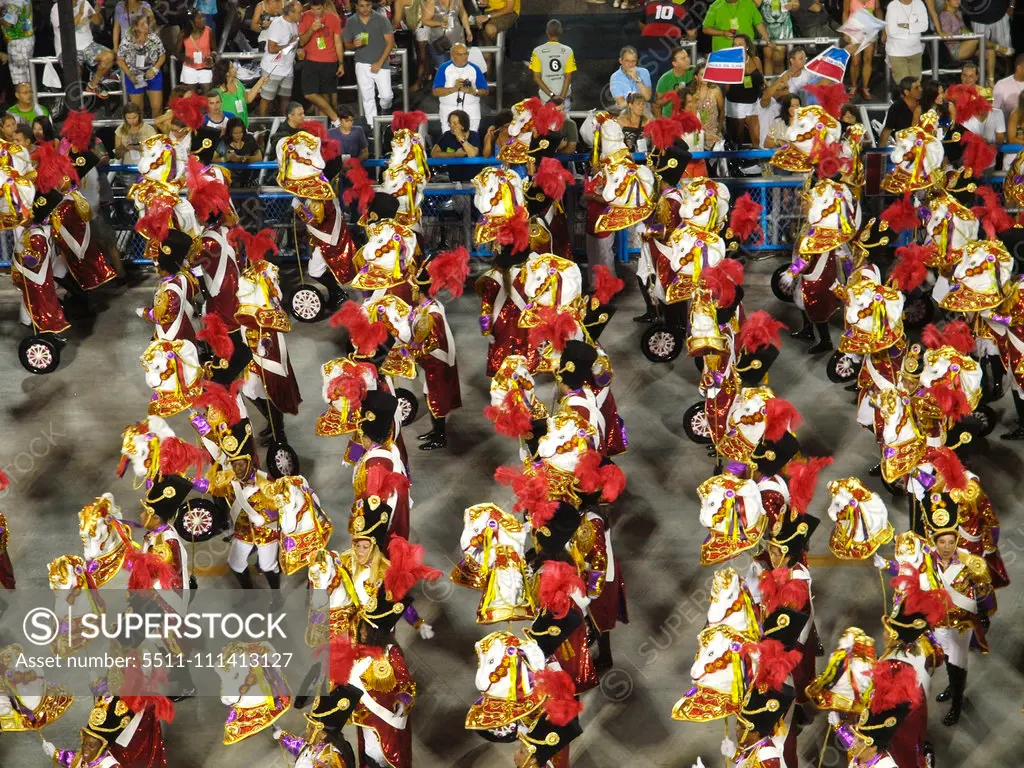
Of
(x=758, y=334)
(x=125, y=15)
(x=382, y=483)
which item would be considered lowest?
(x=382, y=483)

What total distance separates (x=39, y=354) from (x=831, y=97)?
6.93 metres

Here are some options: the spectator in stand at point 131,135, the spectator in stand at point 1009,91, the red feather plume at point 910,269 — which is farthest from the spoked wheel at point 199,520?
the spectator in stand at point 1009,91

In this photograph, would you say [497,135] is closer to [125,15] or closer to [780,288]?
[780,288]

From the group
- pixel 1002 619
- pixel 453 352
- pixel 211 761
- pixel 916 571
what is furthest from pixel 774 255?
pixel 211 761

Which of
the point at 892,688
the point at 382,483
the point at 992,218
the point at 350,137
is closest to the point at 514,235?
the point at 350,137

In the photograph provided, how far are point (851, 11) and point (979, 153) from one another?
11.3ft

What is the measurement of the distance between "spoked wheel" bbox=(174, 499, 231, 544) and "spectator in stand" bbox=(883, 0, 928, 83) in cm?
851

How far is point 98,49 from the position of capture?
19.8 meters

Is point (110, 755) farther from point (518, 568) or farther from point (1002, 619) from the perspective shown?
point (1002, 619)

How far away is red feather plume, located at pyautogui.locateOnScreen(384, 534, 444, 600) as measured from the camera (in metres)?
11.9

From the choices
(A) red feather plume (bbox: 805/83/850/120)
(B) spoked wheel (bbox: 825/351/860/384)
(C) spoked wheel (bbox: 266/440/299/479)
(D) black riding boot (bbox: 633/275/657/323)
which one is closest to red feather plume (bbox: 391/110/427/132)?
(D) black riding boot (bbox: 633/275/657/323)

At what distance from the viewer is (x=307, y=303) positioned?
56.7 feet

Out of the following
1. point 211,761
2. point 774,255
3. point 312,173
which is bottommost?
point 211,761

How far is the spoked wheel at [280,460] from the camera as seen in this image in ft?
49.7
